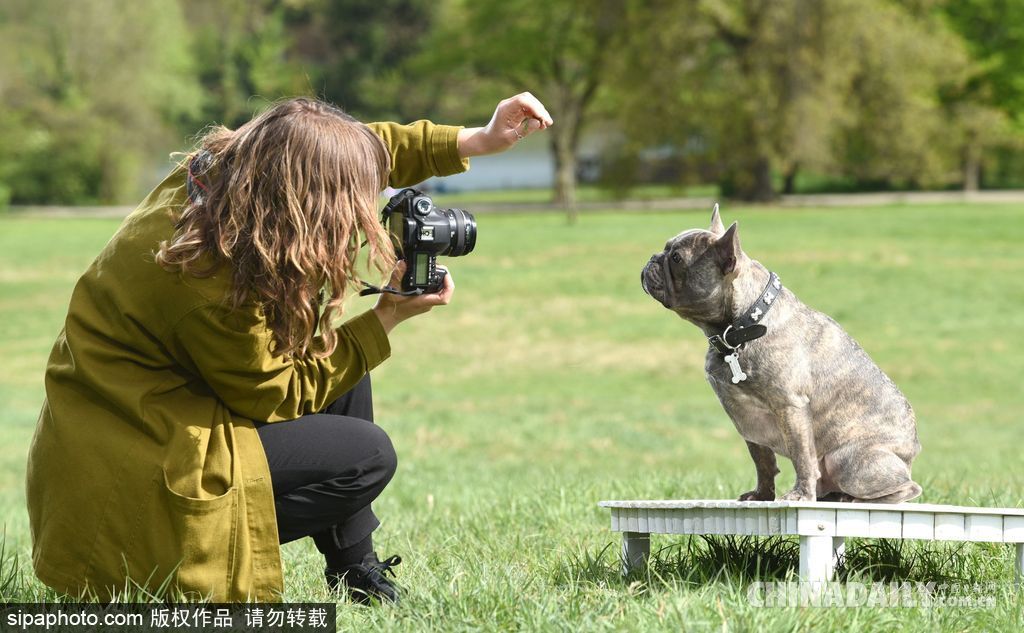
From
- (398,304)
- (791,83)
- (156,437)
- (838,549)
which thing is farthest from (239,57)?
(838,549)

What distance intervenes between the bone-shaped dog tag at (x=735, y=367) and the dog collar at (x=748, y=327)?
0.07ft

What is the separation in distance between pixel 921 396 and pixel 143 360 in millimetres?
13527

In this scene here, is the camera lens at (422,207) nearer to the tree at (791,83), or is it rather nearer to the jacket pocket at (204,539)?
the jacket pocket at (204,539)

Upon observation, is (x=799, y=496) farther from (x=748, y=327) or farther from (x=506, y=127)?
(x=506, y=127)

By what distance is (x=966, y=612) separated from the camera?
3.47 m

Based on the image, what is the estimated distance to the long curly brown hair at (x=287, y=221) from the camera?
3455 millimetres

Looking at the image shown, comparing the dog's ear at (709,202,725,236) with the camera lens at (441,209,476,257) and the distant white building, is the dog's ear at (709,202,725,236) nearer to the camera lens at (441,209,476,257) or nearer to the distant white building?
the camera lens at (441,209,476,257)

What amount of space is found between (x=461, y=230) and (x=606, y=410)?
35.5 ft

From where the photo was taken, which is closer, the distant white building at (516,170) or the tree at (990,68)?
the tree at (990,68)

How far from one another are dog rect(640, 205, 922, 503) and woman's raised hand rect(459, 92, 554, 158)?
787 millimetres

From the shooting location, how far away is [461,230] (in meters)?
3.80

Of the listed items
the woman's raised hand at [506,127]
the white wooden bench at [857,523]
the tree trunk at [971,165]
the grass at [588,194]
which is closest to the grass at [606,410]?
the white wooden bench at [857,523]

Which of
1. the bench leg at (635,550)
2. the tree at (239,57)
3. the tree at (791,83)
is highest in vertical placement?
the tree at (239,57)

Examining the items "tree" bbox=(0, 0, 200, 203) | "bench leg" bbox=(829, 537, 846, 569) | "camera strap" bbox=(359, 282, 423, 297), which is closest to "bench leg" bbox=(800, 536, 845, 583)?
"bench leg" bbox=(829, 537, 846, 569)
